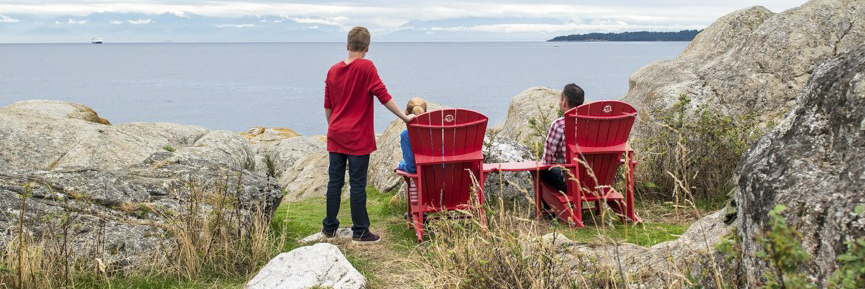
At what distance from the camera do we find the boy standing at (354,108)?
6.95 metres

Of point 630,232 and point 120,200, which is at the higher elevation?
point 120,200

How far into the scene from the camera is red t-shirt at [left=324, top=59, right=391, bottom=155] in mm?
6945

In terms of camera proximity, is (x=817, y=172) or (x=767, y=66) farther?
(x=767, y=66)

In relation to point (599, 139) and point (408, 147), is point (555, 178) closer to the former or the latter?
point (599, 139)

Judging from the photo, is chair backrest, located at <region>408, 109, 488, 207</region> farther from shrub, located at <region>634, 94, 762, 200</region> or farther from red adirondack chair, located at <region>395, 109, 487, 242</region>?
shrub, located at <region>634, 94, 762, 200</region>

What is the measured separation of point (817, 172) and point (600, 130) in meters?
4.20

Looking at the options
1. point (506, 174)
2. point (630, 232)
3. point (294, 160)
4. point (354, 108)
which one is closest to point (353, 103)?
point (354, 108)

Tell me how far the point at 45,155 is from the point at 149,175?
18.3 ft

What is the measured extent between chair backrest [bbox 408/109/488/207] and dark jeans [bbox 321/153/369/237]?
0.53m

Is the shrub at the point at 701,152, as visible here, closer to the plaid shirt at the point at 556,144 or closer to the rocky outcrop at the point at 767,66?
the rocky outcrop at the point at 767,66

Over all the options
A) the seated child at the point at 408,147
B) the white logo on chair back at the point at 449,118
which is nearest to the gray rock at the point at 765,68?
the seated child at the point at 408,147

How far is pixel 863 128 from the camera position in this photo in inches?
133

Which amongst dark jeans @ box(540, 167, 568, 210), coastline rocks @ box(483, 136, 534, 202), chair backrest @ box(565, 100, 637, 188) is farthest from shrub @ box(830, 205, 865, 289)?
coastline rocks @ box(483, 136, 534, 202)

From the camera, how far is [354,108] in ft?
23.2
